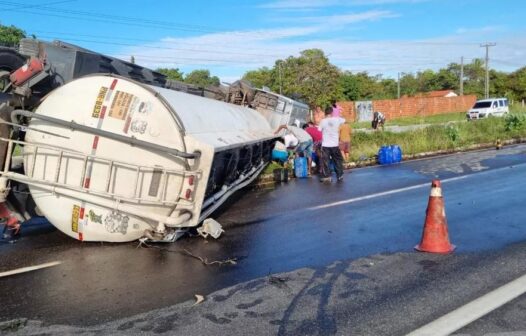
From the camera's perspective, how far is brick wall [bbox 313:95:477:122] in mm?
52531

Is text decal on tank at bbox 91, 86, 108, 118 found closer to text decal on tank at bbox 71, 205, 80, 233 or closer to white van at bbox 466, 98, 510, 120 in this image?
text decal on tank at bbox 71, 205, 80, 233

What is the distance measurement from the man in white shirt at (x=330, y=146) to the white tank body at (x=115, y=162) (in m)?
6.83

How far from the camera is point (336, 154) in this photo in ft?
42.1

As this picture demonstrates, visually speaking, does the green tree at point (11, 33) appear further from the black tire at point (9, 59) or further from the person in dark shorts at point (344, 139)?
the black tire at point (9, 59)

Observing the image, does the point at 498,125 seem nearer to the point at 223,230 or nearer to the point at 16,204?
the point at 223,230

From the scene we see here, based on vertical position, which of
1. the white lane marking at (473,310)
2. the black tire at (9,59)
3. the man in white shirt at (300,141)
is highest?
the black tire at (9,59)

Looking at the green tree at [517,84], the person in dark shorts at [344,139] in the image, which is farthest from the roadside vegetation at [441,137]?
the green tree at [517,84]

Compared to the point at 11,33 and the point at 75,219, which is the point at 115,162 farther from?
the point at 11,33

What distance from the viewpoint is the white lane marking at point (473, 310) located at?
3.90 metres

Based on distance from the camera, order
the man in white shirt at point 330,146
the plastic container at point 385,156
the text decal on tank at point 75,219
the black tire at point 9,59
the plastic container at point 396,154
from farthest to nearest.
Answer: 1. the plastic container at point 396,154
2. the plastic container at point 385,156
3. the man in white shirt at point 330,146
4. the black tire at point 9,59
5. the text decal on tank at point 75,219

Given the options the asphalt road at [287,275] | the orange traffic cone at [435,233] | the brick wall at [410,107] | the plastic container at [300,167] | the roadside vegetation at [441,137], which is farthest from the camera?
the brick wall at [410,107]

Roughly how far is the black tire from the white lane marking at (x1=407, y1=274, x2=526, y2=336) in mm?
6680

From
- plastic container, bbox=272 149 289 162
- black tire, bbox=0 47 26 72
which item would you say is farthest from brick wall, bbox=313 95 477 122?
black tire, bbox=0 47 26 72

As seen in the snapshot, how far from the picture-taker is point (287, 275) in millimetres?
5301
